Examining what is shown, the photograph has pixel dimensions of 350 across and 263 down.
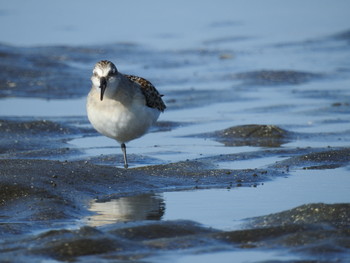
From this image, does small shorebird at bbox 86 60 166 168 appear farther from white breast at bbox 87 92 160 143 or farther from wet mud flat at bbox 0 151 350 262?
wet mud flat at bbox 0 151 350 262

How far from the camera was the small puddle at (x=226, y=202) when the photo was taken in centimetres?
820

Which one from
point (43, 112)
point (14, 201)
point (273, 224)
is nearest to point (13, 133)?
point (43, 112)

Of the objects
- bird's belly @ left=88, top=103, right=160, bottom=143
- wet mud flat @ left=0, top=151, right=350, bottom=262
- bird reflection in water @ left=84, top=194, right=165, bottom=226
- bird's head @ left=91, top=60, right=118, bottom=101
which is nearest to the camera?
wet mud flat @ left=0, top=151, right=350, bottom=262

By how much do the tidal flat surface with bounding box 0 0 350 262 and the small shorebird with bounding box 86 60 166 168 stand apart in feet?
2.04

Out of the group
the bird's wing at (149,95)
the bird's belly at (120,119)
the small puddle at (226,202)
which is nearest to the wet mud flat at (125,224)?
the small puddle at (226,202)

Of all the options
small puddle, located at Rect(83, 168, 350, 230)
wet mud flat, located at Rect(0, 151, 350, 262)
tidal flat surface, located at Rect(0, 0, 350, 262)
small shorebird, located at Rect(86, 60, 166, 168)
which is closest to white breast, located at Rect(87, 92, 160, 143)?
small shorebird, located at Rect(86, 60, 166, 168)

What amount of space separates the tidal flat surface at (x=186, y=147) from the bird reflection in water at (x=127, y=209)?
0.02 meters

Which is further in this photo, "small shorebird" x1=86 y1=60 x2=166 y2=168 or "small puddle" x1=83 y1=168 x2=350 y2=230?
"small shorebird" x1=86 y1=60 x2=166 y2=168

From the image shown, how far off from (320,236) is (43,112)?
30.5ft

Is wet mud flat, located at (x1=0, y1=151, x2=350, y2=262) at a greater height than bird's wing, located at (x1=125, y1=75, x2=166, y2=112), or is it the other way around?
bird's wing, located at (x1=125, y1=75, x2=166, y2=112)

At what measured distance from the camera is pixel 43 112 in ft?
51.4

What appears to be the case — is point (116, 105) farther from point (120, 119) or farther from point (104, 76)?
point (104, 76)

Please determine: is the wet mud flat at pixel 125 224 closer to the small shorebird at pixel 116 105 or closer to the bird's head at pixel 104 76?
the small shorebird at pixel 116 105

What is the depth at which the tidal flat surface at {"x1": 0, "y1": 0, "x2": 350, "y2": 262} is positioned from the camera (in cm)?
715
